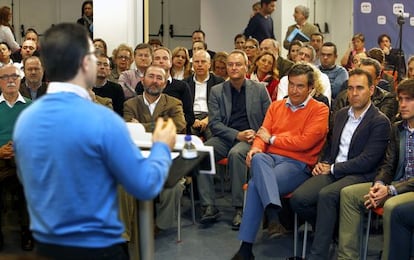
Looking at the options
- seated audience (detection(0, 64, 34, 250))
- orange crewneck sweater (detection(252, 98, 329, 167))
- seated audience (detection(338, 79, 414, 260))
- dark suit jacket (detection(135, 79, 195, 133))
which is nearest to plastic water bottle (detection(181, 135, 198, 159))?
seated audience (detection(338, 79, 414, 260))

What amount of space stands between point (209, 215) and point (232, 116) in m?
0.79

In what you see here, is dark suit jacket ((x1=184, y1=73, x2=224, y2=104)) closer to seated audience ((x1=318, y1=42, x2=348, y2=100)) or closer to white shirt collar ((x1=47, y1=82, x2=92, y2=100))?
seated audience ((x1=318, y1=42, x2=348, y2=100))

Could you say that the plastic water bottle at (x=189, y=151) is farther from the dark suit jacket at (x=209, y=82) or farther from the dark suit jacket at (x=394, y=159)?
the dark suit jacket at (x=209, y=82)

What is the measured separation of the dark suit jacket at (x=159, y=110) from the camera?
14.8ft

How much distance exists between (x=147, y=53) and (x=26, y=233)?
2.24m

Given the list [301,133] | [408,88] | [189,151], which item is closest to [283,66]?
[301,133]

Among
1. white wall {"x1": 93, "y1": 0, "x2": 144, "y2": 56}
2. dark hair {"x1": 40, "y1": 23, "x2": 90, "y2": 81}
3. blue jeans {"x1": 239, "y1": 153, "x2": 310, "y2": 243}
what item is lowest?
blue jeans {"x1": 239, "y1": 153, "x2": 310, "y2": 243}

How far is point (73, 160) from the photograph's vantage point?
1593 mm

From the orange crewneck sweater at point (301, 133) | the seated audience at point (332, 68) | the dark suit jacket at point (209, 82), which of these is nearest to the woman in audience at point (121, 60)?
the dark suit jacket at point (209, 82)

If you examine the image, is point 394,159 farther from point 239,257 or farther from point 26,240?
point 26,240

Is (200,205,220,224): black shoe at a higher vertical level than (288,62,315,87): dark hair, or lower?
lower

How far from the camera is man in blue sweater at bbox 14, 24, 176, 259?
158cm

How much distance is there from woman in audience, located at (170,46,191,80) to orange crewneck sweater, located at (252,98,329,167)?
6.23 feet

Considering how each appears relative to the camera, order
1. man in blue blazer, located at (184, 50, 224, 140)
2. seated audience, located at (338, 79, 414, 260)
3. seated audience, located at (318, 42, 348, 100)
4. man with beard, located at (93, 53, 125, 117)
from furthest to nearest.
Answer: seated audience, located at (318, 42, 348, 100)
man in blue blazer, located at (184, 50, 224, 140)
man with beard, located at (93, 53, 125, 117)
seated audience, located at (338, 79, 414, 260)
